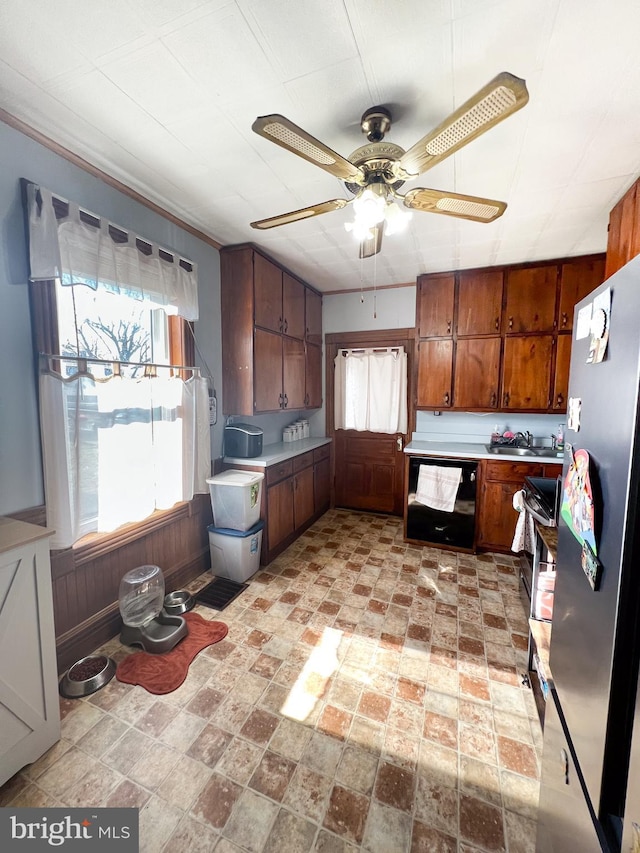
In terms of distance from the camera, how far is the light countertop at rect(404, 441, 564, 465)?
9.64 ft

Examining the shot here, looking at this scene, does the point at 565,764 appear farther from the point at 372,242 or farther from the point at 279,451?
the point at 279,451

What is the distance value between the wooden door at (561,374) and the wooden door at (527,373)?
5 centimetres

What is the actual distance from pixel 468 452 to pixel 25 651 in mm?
3225

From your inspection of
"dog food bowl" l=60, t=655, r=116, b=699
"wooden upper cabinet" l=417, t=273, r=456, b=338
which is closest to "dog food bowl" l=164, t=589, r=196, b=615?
"dog food bowl" l=60, t=655, r=116, b=699

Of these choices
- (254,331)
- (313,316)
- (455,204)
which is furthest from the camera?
(313,316)

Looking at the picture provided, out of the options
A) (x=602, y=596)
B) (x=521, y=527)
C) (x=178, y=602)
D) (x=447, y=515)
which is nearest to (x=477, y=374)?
(x=447, y=515)

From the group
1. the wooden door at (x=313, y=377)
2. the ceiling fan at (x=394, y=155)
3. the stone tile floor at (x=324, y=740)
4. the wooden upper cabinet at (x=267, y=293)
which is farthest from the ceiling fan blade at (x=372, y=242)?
the stone tile floor at (x=324, y=740)

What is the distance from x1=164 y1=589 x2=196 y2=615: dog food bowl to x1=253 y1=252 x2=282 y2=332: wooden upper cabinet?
2.19 m

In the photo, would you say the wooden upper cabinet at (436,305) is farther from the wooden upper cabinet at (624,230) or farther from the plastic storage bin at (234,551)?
the plastic storage bin at (234,551)

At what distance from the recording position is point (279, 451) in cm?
337

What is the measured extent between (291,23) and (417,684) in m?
2.81

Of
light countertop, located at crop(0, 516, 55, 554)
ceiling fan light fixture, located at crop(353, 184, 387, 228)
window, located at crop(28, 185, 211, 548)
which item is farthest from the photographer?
window, located at crop(28, 185, 211, 548)

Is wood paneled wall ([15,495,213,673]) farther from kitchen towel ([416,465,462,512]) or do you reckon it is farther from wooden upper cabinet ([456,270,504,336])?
wooden upper cabinet ([456,270,504,336])

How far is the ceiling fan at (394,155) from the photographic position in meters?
0.98
